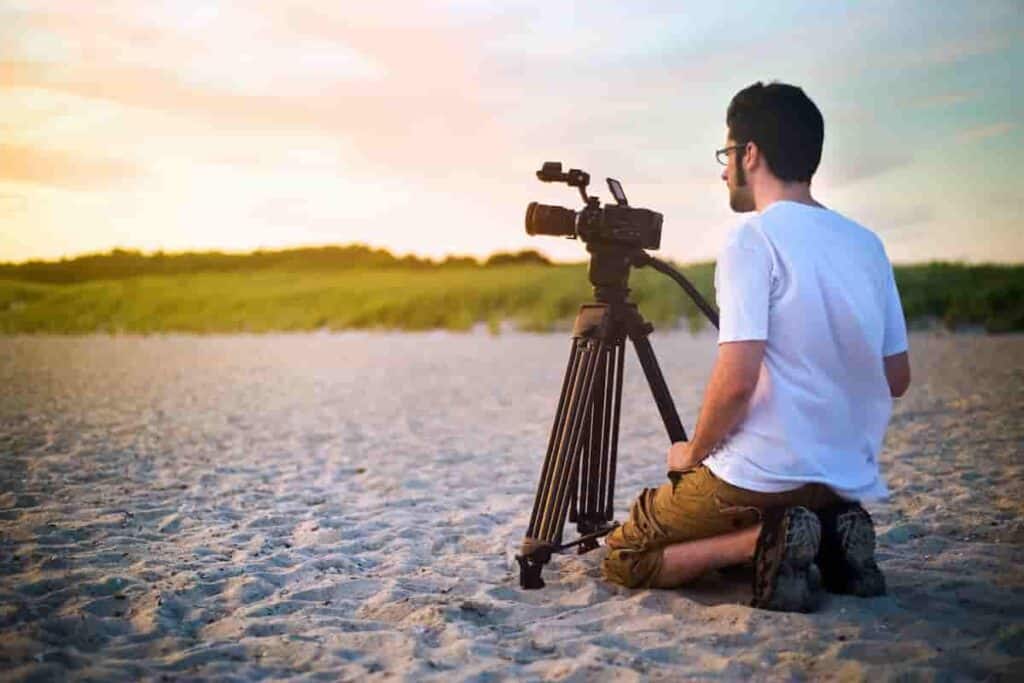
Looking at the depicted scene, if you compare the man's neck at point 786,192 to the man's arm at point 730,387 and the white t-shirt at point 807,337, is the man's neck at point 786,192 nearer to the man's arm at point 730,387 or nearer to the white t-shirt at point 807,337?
the white t-shirt at point 807,337

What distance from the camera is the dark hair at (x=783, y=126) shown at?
9.75 feet

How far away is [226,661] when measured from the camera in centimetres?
292

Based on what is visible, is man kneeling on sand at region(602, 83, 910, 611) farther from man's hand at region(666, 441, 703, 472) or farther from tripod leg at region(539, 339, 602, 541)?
tripod leg at region(539, 339, 602, 541)

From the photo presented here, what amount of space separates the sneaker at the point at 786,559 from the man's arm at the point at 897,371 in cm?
59

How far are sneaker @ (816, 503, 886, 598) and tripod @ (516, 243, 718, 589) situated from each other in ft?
2.11

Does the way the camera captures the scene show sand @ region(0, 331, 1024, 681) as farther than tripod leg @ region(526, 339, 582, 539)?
No

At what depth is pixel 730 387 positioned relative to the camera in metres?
2.91

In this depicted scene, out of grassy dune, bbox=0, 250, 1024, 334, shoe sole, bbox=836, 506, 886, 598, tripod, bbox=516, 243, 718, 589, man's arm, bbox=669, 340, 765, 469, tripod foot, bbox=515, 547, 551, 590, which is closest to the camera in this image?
man's arm, bbox=669, 340, 765, 469

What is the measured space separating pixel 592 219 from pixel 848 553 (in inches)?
57.5

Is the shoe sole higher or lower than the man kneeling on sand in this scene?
lower

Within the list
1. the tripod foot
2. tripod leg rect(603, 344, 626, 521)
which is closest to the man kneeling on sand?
tripod leg rect(603, 344, 626, 521)

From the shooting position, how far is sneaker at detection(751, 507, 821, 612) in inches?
118

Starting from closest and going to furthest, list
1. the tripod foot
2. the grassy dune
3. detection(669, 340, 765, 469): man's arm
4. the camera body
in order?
detection(669, 340, 765, 469): man's arm → the camera body → the tripod foot → the grassy dune

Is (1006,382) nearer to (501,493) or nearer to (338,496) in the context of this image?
(501,493)
